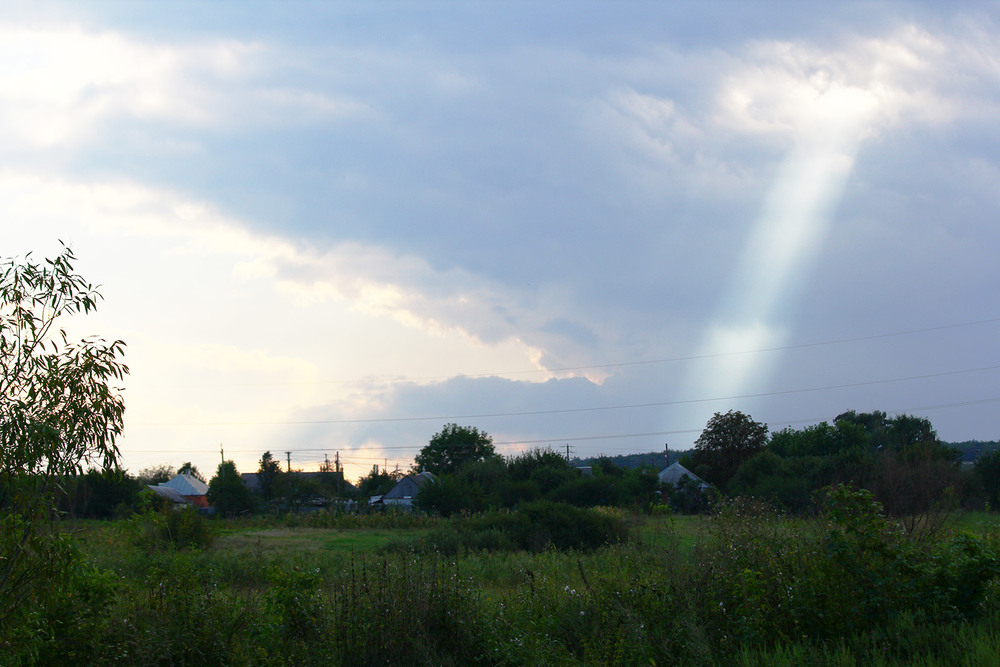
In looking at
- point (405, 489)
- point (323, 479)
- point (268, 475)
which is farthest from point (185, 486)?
point (323, 479)

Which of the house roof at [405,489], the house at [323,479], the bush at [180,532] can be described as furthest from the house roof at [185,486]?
the bush at [180,532]

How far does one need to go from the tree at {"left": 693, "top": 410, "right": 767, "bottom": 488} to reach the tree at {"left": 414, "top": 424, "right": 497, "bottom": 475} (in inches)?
1503

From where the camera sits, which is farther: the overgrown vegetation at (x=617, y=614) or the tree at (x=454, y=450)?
the tree at (x=454, y=450)

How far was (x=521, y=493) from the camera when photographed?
56281 millimetres

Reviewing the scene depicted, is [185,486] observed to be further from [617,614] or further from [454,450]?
[617,614]

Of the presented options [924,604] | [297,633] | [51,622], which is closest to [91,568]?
[51,622]

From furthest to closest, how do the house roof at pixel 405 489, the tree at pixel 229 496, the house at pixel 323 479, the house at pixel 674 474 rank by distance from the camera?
the house at pixel 323 479 < the house roof at pixel 405 489 < the house at pixel 674 474 < the tree at pixel 229 496

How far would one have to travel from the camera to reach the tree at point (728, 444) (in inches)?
2689

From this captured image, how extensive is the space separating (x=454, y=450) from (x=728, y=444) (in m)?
43.7

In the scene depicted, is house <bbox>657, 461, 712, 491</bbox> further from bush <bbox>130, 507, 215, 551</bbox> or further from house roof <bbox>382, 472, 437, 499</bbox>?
bush <bbox>130, 507, 215, 551</bbox>

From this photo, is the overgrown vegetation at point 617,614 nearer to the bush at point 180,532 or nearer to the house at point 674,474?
the bush at point 180,532

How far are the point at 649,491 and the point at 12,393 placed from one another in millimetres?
55249

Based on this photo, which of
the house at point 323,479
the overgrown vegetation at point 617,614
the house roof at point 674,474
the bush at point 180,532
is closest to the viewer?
the overgrown vegetation at point 617,614

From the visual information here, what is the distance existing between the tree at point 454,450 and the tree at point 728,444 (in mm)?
38186
